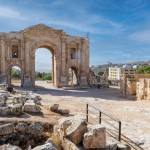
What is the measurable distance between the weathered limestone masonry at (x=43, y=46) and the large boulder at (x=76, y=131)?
75.0 ft

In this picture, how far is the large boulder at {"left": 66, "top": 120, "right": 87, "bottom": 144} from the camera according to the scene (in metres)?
6.94

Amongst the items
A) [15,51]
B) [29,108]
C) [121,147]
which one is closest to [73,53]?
[15,51]

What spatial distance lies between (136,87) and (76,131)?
1653 centimetres

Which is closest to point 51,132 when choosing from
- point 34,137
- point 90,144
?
point 34,137

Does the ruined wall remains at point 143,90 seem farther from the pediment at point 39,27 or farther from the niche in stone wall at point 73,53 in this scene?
the pediment at point 39,27

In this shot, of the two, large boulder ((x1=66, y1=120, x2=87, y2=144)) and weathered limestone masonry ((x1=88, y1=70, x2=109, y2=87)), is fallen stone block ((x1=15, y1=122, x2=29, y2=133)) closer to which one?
large boulder ((x1=66, y1=120, x2=87, y2=144))

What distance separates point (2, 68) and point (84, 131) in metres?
23.6

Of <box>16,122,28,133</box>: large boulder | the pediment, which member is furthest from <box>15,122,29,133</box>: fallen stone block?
the pediment

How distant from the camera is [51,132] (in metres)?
8.73

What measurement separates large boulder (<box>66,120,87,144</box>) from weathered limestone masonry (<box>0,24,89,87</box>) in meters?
22.9

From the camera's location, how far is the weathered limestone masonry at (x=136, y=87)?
20.3 meters

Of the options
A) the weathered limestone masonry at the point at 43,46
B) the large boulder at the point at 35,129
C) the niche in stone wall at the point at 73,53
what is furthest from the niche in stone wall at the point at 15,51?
the large boulder at the point at 35,129

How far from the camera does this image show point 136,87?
22484mm

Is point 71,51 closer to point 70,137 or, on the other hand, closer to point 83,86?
point 83,86
